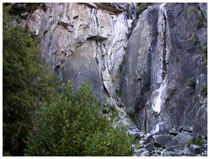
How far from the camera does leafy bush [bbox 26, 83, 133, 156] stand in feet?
24.2

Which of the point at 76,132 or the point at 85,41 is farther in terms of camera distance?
the point at 85,41

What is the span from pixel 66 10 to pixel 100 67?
667cm

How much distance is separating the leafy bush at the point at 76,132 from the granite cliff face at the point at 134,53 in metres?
11.0

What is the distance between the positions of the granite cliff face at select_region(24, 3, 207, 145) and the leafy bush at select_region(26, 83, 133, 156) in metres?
11.0

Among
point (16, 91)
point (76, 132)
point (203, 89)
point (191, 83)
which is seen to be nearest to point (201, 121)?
point (203, 89)

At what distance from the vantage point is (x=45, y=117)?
8.16 metres

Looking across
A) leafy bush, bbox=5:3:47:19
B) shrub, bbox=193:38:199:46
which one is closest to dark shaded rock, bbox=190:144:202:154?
shrub, bbox=193:38:199:46

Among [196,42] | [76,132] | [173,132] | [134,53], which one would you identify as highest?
[196,42]

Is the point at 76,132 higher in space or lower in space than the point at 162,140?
higher

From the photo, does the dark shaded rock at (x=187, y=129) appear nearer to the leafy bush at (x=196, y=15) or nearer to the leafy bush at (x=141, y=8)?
the leafy bush at (x=196, y=15)

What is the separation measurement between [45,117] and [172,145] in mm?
10291

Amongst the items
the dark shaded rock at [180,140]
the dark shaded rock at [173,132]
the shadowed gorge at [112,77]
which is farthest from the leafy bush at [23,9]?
the dark shaded rock at [180,140]

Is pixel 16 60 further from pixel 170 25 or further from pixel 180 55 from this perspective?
pixel 170 25

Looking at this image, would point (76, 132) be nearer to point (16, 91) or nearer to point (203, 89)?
point (16, 91)
